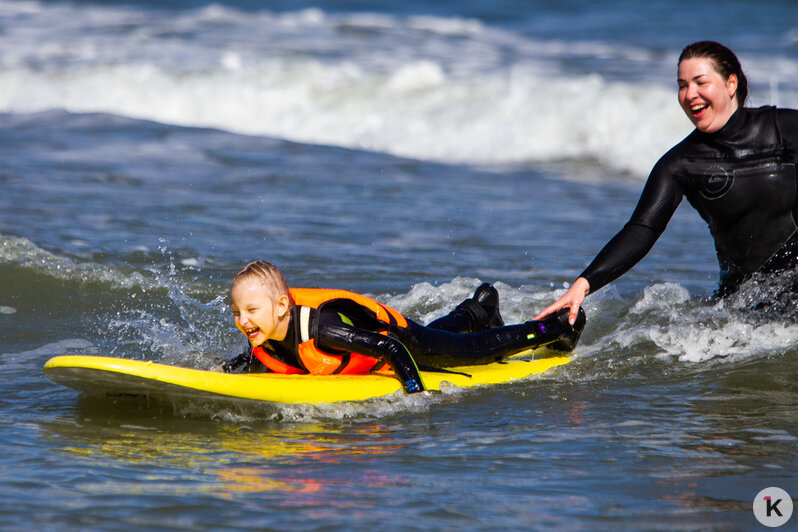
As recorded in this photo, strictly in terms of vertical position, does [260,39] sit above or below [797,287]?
above

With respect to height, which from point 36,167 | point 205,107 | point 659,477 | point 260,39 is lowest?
point 659,477

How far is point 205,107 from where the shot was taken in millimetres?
14047

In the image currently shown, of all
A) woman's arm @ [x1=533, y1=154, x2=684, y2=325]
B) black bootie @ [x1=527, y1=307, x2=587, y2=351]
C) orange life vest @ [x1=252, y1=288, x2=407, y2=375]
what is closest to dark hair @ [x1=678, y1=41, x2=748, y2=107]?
woman's arm @ [x1=533, y1=154, x2=684, y2=325]

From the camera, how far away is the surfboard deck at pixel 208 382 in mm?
4016

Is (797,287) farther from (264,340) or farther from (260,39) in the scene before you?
(260,39)

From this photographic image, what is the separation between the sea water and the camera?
10.9ft

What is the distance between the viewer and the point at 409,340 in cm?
483

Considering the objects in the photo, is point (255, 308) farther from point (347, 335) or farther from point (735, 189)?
point (735, 189)

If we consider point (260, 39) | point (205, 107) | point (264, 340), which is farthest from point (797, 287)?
point (260, 39)

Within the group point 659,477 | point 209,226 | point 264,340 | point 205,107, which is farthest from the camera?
point 205,107

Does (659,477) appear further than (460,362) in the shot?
No

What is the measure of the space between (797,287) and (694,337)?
609mm

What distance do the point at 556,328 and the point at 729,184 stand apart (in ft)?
3.71

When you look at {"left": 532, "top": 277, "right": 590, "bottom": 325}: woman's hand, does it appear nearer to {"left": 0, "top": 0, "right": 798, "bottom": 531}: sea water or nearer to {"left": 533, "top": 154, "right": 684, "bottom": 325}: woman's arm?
{"left": 533, "top": 154, "right": 684, "bottom": 325}: woman's arm
